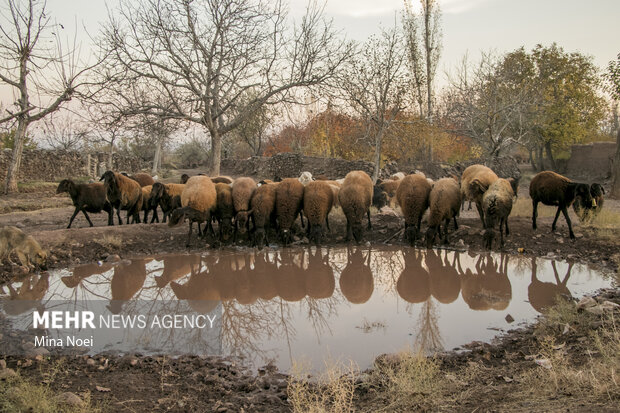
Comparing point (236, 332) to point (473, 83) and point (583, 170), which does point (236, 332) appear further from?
point (583, 170)

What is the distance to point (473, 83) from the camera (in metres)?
20.3

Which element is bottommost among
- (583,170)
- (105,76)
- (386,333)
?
(386,333)

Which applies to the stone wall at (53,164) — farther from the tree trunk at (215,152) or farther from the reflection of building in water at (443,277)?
the reflection of building in water at (443,277)

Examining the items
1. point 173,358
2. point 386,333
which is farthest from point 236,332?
point 386,333

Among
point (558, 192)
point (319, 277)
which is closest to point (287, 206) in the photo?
point (319, 277)

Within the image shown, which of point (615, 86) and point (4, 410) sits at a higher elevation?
point (615, 86)

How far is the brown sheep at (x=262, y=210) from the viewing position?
36.6ft

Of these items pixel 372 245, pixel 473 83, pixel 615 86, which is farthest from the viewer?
pixel 473 83

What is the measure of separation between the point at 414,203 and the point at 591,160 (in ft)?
Answer: 73.7

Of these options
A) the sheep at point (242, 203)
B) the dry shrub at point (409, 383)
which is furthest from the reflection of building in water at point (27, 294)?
the dry shrub at point (409, 383)

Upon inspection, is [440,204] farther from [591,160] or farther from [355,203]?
[591,160]

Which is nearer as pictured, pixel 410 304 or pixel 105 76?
pixel 410 304

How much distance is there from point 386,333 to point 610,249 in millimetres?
6756

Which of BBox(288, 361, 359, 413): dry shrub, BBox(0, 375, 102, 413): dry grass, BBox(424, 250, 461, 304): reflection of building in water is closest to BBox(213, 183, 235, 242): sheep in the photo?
BBox(424, 250, 461, 304): reflection of building in water
